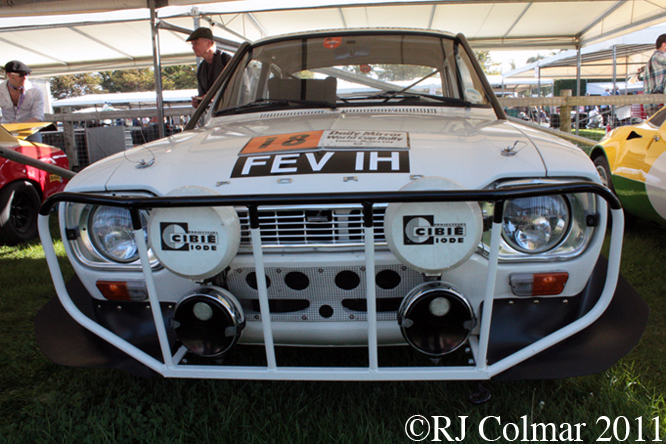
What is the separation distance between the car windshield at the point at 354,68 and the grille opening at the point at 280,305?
1.49 m

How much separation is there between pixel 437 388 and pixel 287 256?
3.04 feet

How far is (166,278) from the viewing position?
1747 millimetres

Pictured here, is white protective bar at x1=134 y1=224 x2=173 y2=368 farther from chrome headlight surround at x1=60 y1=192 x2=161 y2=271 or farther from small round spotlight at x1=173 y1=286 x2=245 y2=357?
chrome headlight surround at x1=60 y1=192 x2=161 y2=271

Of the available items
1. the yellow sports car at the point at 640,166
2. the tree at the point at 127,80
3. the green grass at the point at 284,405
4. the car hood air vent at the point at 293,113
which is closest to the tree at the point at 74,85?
the tree at the point at 127,80

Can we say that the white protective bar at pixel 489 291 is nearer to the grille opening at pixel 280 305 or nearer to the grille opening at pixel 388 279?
the grille opening at pixel 388 279

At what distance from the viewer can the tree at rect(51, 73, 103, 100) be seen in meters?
46.9

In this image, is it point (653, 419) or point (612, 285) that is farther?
point (653, 419)

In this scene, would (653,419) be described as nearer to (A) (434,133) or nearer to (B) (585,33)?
(A) (434,133)

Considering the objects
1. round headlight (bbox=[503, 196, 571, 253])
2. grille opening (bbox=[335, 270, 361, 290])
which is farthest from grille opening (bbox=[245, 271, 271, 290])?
round headlight (bbox=[503, 196, 571, 253])

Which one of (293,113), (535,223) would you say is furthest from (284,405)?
(293,113)

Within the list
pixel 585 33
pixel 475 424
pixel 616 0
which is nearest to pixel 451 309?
pixel 475 424

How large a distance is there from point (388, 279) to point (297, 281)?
0.32 metres

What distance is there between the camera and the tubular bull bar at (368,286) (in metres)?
1.40

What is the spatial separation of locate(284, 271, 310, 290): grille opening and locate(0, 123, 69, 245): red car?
13.0 ft
